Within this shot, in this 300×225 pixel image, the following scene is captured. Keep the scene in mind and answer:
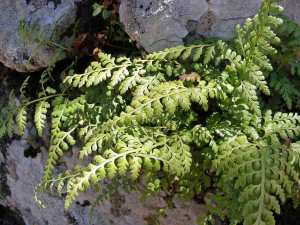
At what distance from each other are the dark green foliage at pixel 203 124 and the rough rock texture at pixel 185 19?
0.18m

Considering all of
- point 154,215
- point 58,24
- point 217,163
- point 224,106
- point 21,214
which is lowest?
point 21,214

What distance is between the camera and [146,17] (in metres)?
2.97

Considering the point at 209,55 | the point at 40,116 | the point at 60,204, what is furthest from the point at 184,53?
the point at 60,204

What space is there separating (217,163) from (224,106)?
0.51 m

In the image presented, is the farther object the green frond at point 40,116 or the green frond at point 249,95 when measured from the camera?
the green frond at point 40,116

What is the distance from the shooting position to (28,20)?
12.2ft

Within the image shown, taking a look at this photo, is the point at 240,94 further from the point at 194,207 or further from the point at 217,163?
the point at 194,207

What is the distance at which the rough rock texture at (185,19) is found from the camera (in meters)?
2.88

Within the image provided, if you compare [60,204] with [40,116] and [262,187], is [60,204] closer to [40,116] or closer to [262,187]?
[40,116]

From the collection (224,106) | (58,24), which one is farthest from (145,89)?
(58,24)

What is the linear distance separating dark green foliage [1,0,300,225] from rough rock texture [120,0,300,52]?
0.18 m

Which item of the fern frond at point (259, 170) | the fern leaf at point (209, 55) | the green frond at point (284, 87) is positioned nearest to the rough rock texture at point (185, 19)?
the fern leaf at point (209, 55)

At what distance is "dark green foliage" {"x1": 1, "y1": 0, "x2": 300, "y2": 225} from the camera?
81.0 inches

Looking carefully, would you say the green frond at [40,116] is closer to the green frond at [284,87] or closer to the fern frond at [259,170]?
the fern frond at [259,170]
